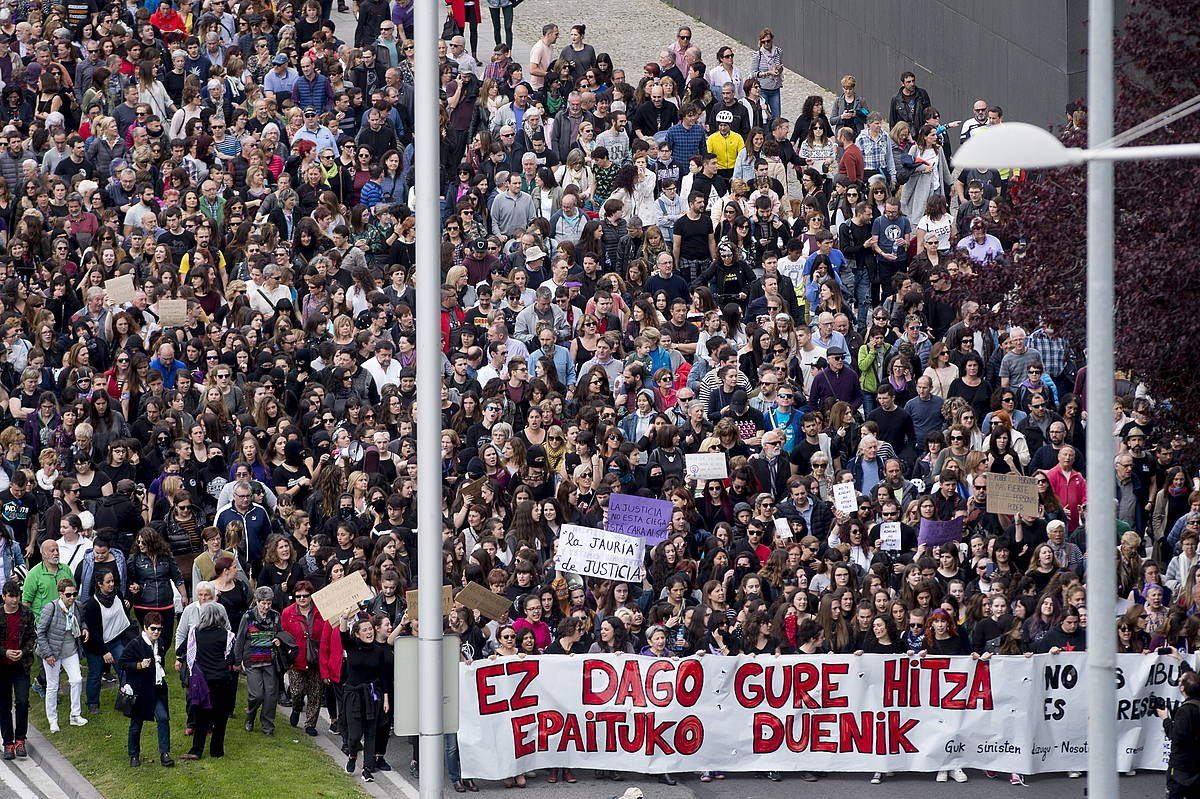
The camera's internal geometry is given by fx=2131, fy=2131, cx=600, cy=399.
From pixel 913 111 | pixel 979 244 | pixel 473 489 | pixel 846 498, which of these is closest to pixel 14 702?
pixel 473 489

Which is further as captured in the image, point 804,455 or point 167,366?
point 167,366

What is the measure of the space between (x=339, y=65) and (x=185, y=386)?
9.07 meters

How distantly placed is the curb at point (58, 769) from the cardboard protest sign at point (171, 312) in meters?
5.42

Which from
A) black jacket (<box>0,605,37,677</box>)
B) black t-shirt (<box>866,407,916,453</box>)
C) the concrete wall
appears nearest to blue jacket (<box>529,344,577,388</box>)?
black t-shirt (<box>866,407,916,453</box>)

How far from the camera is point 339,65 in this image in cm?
2927

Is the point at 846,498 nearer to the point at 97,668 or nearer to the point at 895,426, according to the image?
the point at 895,426

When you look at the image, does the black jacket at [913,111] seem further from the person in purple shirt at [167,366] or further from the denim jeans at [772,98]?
the person in purple shirt at [167,366]

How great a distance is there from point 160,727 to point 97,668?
122 centimetres

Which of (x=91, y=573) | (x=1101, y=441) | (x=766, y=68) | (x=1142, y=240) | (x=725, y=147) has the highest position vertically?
(x=766, y=68)

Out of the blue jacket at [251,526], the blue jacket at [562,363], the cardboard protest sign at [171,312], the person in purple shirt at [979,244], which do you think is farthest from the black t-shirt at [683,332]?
the blue jacket at [251,526]

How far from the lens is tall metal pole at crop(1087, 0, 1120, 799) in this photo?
11234mm

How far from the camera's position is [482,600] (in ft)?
58.4

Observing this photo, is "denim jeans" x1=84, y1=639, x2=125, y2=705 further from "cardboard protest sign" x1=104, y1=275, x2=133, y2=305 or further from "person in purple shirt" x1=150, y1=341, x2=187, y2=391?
"cardboard protest sign" x1=104, y1=275, x2=133, y2=305

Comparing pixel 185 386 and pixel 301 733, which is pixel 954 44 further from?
pixel 301 733
